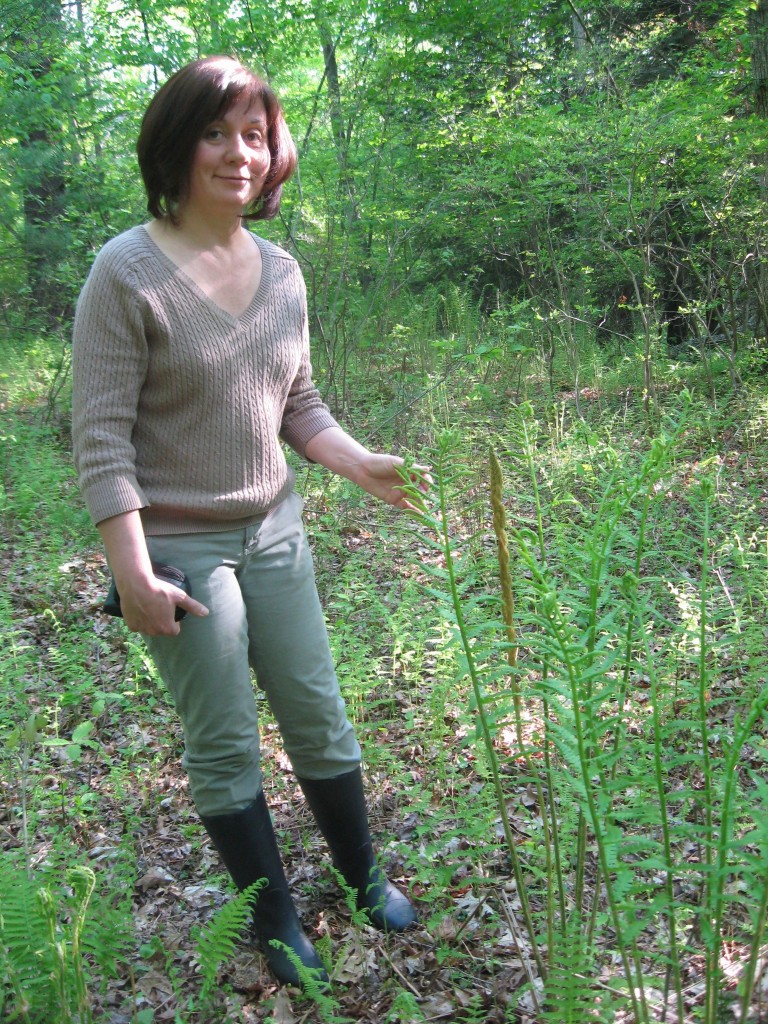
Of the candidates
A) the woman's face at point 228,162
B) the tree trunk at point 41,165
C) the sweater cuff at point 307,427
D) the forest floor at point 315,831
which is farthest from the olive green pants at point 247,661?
the tree trunk at point 41,165

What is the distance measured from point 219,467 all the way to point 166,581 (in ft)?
1.10

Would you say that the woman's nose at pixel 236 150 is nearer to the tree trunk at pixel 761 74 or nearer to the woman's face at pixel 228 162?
the woman's face at pixel 228 162

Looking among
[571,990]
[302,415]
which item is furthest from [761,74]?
[571,990]

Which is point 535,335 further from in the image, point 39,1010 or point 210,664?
point 39,1010

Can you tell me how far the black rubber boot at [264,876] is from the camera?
2.15 m

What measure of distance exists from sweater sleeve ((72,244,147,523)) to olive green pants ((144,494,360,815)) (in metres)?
0.22

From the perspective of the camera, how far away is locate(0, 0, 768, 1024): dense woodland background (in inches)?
61.7

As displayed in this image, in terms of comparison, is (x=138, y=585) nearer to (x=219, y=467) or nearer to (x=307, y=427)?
(x=219, y=467)

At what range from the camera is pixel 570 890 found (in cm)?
226

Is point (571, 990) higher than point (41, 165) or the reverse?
the reverse

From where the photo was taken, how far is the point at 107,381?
6.16 ft

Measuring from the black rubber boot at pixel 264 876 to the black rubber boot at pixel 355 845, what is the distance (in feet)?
0.57

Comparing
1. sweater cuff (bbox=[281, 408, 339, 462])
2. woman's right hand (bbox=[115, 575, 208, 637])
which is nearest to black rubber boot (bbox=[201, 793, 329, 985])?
woman's right hand (bbox=[115, 575, 208, 637])

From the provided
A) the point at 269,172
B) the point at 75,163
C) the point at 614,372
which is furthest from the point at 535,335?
the point at 269,172
